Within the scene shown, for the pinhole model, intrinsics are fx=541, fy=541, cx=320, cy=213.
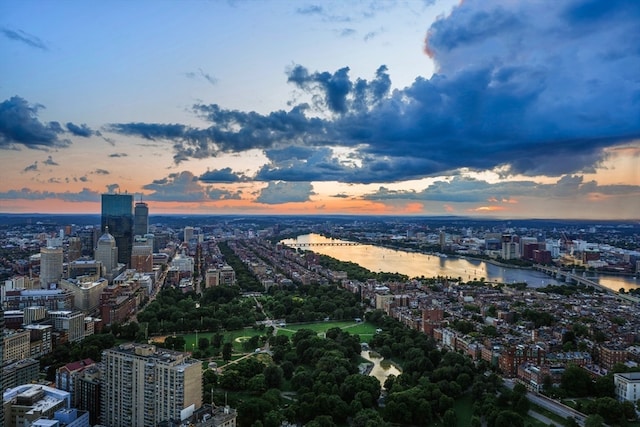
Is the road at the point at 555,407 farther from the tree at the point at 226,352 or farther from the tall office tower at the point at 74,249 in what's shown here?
the tall office tower at the point at 74,249

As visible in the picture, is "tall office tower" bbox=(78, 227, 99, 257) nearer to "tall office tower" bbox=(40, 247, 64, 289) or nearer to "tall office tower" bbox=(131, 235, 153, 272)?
"tall office tower" bbox=(131, 235, 153, 272)

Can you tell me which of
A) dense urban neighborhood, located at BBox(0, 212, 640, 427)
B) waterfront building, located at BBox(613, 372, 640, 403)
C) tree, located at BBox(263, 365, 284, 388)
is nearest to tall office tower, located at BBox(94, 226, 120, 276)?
dense urban neighborhood, located at BBox(0, 212, 640, 427)

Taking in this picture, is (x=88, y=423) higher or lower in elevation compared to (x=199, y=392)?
lower

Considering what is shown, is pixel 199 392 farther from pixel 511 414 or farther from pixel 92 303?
pixel 92 303

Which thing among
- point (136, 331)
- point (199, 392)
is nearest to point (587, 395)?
point (199, 392)

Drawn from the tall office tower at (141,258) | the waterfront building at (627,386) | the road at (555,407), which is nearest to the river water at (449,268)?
the tall office tower at (141,258)

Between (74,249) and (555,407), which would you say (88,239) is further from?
(555,407)

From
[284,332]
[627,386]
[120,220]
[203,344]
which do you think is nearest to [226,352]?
[203,344]
